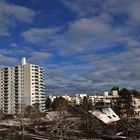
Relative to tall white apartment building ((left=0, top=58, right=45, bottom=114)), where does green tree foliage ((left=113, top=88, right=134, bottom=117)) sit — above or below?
below

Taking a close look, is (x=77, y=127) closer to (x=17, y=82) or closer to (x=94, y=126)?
(x=94, y=126)

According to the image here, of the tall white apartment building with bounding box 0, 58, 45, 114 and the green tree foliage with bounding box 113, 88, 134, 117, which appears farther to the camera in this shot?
the tall white apartment building with bounding box 0, 58, 45, 114

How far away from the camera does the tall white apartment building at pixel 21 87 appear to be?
138125 mm

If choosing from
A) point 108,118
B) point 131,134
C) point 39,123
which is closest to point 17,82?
point 39,123

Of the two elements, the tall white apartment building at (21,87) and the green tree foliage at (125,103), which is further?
the tall white apartment building at (21,87)

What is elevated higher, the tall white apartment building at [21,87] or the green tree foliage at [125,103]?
the tall white apartment building at [21,87]

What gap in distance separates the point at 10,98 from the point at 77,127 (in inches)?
2986

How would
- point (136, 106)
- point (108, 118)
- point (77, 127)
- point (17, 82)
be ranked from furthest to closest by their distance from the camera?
point (17, 82) < point (136, 106) < point (108, 118) < point (77, 127)

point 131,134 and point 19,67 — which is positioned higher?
point 19,67

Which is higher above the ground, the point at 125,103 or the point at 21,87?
the point at 21,87

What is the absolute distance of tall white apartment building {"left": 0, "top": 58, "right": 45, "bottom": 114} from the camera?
138125 mm

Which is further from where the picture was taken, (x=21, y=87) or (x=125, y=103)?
(x=21, y=87)

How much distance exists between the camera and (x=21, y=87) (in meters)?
142

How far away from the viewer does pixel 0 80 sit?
14700 cm
